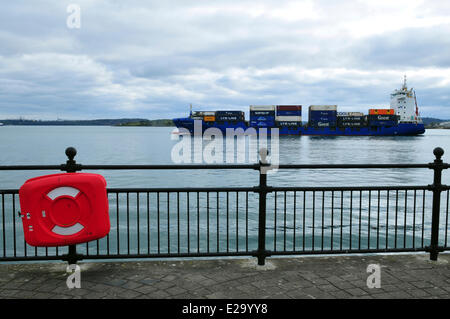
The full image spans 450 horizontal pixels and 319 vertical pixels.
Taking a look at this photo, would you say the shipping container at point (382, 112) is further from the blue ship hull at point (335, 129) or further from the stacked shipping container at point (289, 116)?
the stacked shipping container at point (289, 116)

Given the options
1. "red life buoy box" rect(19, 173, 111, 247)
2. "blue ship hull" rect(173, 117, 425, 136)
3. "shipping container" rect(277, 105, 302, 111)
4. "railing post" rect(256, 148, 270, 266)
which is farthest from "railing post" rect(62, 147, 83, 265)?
"shipping container" rect(277, 105, 302, 111)

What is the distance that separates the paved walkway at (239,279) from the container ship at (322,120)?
10726 centimetres

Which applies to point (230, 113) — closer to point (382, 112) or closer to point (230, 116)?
point (230, 116)

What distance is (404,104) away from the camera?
4572 inches

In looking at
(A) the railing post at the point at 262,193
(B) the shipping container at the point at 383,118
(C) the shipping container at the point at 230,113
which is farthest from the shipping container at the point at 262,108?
(A) the railing post at the point at 262,193

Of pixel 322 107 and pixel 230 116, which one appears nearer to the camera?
pixel 322 107

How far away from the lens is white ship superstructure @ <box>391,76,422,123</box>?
381 feet

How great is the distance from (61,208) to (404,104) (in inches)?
4955

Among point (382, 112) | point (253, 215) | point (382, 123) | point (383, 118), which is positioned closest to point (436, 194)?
point (253, 215)

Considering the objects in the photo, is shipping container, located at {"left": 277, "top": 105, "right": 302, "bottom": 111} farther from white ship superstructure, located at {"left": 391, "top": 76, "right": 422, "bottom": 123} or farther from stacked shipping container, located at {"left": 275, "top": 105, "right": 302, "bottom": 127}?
white ship superstructure, located at {"left": 391, "top": 76, "right": 422, "bottom": 123}
